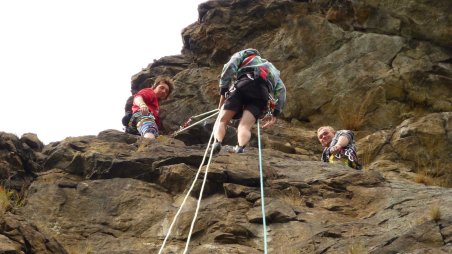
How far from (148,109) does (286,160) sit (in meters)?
3.37

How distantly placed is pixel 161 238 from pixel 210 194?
48.8 inches

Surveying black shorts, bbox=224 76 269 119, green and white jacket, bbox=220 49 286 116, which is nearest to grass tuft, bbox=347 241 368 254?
black shorts, bbox=224 76 269 119

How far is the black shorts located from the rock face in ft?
2.47

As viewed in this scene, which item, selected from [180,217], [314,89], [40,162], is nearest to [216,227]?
[180,217]

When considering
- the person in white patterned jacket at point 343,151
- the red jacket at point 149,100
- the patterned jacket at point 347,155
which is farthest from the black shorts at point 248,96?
the red jacket at point 149,100

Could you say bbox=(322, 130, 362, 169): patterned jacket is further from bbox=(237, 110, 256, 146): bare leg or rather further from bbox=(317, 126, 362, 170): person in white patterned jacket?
bbox=(237, 110, 256, 146): bare leg

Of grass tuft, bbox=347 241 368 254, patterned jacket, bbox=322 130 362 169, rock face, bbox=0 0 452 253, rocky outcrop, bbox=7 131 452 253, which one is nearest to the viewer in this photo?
grass tuft, bbox=347 241 368 254

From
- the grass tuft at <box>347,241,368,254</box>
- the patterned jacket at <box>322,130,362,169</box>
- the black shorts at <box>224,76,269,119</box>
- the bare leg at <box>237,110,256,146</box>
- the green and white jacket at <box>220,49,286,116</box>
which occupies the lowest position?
the patterned jacket at <box>322,130,362,169</box>

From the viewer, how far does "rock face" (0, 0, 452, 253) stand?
7.93m

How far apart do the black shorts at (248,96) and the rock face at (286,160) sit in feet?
2.47

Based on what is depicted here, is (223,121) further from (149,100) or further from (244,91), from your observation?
(149,100)

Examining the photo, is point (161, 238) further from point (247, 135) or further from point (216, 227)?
point (247, 135)

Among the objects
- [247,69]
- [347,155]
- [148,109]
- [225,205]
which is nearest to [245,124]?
[247,69]

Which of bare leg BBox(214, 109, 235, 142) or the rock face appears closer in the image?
the rock face
